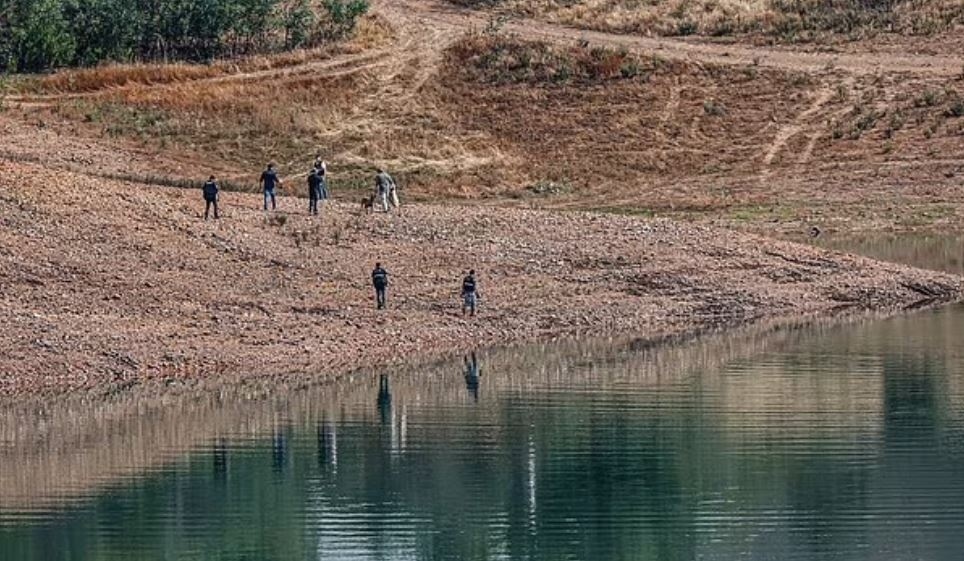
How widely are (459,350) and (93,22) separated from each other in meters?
45.4

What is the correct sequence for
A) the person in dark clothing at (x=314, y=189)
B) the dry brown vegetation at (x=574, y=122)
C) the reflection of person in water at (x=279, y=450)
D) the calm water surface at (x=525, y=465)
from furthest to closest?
the dry brown vegetation at (x=574, y=122)
the person in dark clothing at (x=314, y=189)
the reflection of person in water at (x=279, y=450)
the calm water surface at (x=525, y=465)

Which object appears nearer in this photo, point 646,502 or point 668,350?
point 646,502

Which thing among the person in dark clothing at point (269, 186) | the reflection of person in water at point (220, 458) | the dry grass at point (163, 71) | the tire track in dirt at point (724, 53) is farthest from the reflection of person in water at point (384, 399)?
the tire track in dirt at point (724, 53)

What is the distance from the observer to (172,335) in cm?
5125

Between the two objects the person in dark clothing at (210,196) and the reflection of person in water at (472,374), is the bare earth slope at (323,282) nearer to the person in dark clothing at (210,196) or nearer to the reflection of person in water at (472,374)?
the person in dark clothing at (210,196)

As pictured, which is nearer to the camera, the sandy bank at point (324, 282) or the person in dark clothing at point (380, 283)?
the sandy bank at point (324, 282)

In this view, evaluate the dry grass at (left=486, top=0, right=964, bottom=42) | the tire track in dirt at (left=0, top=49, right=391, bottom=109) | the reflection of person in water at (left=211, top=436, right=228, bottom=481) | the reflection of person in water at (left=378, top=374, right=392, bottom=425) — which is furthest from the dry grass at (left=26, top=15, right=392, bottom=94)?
the reflection of person in water at (left=211, top=436, right=228, bottom=481)

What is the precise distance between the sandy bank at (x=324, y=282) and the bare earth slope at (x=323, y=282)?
70 millimetres

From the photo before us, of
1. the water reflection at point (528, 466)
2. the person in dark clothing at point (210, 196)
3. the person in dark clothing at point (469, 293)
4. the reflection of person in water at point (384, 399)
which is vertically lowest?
the water reflection at point (528, 466)

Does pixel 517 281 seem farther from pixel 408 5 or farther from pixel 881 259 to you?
pixel 408 5

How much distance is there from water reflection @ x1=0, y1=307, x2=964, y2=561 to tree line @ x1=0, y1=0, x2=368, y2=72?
45.7 m

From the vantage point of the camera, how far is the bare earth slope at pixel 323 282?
50.1 m

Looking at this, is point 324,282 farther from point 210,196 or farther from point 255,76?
point 255,76

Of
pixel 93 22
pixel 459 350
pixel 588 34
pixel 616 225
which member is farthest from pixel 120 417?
pixel 588 34
